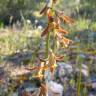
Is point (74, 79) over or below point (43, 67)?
below

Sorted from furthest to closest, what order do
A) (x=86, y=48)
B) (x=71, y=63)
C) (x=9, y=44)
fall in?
(x=9, y=44)
(x=86, y=48)
(x=71, y=63)

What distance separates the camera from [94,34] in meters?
6.56

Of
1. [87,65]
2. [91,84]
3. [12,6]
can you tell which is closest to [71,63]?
[87,65]

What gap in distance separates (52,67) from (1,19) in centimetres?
758

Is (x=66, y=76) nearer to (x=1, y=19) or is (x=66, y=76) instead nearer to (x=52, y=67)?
(x=52, y=67)

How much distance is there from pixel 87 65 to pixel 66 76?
466mm

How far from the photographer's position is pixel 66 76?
4.71 metres

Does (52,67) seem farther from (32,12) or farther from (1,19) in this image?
(32,12)

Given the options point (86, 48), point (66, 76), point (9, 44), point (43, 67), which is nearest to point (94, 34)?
point (86, 48)

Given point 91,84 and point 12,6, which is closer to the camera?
point 91,84

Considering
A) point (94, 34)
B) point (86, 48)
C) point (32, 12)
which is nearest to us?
point (86, 48)

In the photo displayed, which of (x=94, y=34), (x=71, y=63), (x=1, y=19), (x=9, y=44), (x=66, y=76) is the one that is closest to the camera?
(x=66, y=76)

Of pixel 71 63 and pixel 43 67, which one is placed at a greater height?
pixel 43 67

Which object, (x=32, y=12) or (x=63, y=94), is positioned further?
(x=32, y=12)
